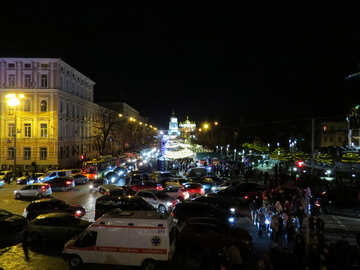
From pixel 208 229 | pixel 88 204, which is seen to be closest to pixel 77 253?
pixel 208 229

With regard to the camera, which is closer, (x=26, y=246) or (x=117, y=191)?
(x=26, y=246)

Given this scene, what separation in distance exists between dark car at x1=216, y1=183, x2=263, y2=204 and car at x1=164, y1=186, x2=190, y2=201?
7.67ft

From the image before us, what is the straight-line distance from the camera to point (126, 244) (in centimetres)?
972

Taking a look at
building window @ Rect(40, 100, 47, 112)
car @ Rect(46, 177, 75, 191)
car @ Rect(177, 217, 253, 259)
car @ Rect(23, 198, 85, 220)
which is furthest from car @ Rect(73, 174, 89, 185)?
car @ Rect(177, 217, 253, 259)

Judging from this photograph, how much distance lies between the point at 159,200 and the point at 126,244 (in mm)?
9827

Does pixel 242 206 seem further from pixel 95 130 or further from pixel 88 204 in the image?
pixel 95 130

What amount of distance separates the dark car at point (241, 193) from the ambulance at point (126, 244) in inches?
458

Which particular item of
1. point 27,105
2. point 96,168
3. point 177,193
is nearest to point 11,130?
point 27,105

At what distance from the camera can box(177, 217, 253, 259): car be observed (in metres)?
11.6

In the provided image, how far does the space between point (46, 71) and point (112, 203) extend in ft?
110

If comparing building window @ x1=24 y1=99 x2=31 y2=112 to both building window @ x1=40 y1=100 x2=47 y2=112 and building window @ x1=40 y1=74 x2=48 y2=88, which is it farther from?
building window @ x1=40 y1=74 x2=48 y2=88

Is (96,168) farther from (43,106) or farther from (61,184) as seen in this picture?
(43,106)

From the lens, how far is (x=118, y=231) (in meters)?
9.78

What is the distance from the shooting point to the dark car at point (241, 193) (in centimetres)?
2111
